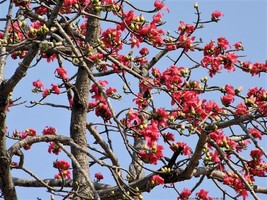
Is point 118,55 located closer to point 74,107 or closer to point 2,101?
point 74,107

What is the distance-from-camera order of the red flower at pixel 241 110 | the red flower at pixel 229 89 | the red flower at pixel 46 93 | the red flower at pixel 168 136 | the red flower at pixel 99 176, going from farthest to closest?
1. the red flower at pixel 99 176
2. the red flower at pixel 46 93
3. the red flower at pixel 168 136
4. the red flower at pixel 229 89
5. the red flower at pixel 241 110

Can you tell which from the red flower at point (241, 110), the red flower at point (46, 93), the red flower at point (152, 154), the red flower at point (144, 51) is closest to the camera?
the red flower at point (152, 154)

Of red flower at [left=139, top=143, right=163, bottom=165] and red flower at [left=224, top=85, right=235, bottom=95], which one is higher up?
red flower at [left=224, top=85, right=235, bottom=95]

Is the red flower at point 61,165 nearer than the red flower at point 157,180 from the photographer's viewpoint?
No

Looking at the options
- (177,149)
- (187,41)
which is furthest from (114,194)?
(187,41)

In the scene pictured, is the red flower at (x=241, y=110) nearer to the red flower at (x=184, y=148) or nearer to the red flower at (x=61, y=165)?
the red flower at (x=184, y=148)

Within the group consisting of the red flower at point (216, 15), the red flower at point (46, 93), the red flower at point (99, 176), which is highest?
the red flower at point (216, 15)

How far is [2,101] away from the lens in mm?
5926

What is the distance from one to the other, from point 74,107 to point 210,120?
178cm

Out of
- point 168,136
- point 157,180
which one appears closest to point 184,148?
point 168,136

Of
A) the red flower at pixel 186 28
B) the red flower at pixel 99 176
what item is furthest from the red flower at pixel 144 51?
the red flower at pixel 99 176

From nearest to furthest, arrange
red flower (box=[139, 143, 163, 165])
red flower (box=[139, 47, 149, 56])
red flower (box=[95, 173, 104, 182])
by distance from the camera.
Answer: red flower (box=[139, 143, 163, 165]) → red flower (box=[95, 173, 104, 182]) → red flower (box=[139, 47, 149, 56])

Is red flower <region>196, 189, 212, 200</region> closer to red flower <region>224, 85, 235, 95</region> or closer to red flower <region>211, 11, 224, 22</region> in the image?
red flower <region>224, 85, 235, 95</region>

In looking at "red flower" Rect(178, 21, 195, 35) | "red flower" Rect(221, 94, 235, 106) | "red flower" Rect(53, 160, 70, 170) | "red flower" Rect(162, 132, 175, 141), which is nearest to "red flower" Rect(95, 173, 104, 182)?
"red flower" Rect(53, 160, 70, 170)
